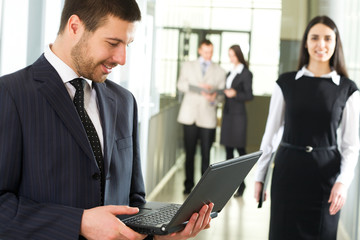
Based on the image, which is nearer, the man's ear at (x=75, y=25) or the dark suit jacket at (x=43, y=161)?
the dark suit jacket at (x=43, y=161)

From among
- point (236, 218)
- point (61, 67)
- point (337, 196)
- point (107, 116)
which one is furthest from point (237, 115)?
point (61, 67)

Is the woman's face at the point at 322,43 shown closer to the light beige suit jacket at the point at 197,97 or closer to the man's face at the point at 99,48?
the man's face at the point at 99,48

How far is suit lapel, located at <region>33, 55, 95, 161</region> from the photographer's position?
1669 mm

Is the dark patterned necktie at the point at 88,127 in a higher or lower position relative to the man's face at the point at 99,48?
lower

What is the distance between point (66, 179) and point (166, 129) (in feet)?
20.1

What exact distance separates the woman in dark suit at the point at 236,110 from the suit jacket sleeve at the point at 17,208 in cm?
580

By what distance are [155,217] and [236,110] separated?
577 centimetres

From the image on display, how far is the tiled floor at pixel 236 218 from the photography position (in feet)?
18.0

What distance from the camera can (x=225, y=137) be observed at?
743 cm

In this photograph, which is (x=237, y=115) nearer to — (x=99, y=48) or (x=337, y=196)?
(x=337, y=196)

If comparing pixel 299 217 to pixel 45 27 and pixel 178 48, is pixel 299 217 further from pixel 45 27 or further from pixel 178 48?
pixel 178 48

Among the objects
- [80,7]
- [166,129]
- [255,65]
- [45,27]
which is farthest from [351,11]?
[255,65]

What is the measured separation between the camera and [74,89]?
5.82 ft

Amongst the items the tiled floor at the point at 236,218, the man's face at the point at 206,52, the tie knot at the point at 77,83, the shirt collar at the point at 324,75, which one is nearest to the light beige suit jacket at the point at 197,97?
the man's face at the point at 206,52
